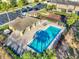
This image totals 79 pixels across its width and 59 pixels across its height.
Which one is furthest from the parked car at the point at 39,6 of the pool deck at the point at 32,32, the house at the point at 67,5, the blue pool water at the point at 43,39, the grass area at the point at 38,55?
the grass area at the point at 38,55

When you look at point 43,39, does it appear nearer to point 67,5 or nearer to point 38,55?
point 38,55

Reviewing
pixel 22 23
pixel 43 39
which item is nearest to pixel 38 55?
pixel 43 39

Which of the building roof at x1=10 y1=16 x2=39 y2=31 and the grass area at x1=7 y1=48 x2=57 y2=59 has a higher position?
the building roof at x1=10 y1=16 x2=39 y2=31

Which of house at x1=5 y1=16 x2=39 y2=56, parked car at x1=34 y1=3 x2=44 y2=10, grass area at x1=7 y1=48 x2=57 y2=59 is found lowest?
parked car at x1=34 y1=3 x2=44 y2=10

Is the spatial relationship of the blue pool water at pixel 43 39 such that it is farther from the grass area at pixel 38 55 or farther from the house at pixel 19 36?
the house at pixel 19 36

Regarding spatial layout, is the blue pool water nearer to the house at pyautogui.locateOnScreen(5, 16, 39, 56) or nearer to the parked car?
the house at pyautogui.locateOnScreen(5, 16, 39, 56)

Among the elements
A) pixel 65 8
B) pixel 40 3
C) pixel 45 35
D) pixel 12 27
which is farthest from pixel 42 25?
pixel 40 3

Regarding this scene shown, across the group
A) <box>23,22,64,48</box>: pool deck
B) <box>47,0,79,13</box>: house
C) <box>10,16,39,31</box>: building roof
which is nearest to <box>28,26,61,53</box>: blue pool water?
<box>23,22,64,48</box>: pool deck

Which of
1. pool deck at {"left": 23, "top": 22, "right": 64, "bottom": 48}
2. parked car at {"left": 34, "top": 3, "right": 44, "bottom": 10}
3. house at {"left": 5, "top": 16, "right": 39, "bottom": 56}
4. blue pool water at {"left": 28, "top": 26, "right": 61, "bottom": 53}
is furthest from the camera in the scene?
parked car at {"left": 34, "top": 3, "right": 44, "bottom": 10}
